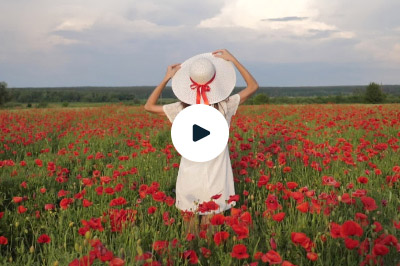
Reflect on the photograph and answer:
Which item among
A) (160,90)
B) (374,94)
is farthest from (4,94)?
(160,90)

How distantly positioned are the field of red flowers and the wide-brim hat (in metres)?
0.80

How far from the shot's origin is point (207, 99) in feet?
9.80

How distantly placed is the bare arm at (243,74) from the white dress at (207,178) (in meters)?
0.08

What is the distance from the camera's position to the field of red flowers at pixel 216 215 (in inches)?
82.9

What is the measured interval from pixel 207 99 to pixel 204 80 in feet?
0.57

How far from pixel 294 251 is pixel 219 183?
957 millimetres

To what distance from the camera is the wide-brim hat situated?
2.89 metres

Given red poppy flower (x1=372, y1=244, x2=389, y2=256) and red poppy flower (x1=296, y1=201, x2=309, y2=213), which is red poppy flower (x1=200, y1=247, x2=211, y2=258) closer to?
red poppy flower (x1=296, y1=201, x2=309, y2=213)

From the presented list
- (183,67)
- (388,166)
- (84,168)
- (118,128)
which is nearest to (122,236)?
(183,67)

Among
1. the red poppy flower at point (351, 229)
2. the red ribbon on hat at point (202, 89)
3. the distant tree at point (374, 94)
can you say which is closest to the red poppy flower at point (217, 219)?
the red poppy flower at point (351, 229)

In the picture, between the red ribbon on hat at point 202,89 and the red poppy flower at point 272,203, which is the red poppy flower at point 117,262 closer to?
the red poppy flower at point 272,203

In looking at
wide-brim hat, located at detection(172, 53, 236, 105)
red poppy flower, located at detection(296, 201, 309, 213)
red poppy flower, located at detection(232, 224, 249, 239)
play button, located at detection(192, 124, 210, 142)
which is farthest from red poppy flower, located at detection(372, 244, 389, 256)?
wide-brim hat, located at detection(172, 53, 236, 105)

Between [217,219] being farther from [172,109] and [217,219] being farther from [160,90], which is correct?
[160,90]

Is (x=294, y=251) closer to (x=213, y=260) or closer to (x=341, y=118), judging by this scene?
(x=213, y=260)
